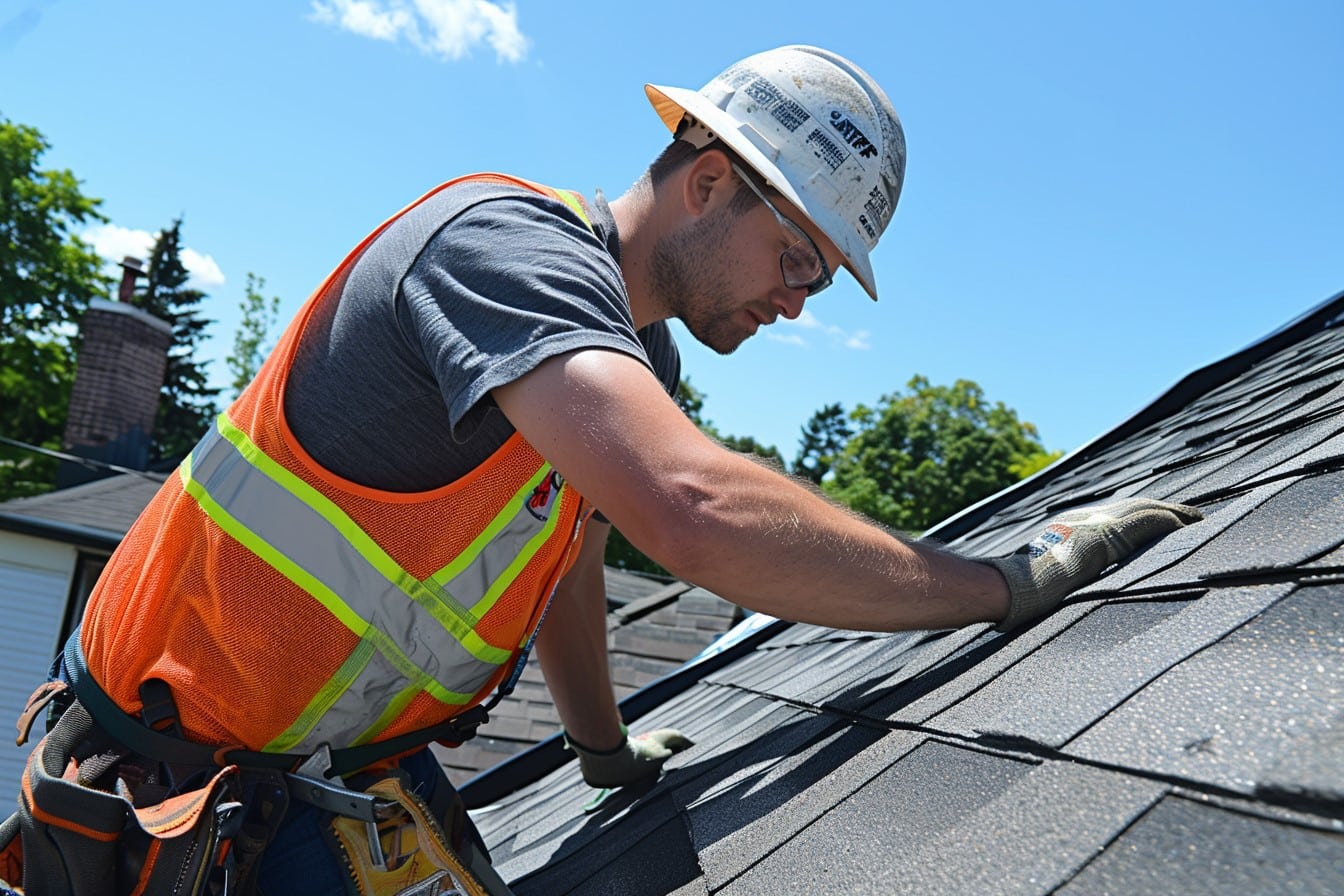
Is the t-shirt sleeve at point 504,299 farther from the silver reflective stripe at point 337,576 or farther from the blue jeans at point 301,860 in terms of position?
the blue jeans at point 301,860

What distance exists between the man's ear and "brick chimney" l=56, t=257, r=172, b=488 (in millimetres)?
18677

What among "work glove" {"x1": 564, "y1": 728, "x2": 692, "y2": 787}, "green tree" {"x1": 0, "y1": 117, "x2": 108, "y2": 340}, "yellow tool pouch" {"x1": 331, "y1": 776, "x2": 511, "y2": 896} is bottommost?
"work glove" {"x1": 564, "y1": 728, "x2": 692, "y2": 787}

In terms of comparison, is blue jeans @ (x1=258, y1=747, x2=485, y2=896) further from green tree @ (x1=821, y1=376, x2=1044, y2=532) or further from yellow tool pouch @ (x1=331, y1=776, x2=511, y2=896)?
green tree @ (x1=821, y1=376, x2=1044, y2=532)

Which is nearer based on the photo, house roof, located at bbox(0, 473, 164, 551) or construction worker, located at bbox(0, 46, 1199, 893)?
construction worker, located at bbox(0, 46, 1199, 893)

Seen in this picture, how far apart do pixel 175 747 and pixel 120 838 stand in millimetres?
160

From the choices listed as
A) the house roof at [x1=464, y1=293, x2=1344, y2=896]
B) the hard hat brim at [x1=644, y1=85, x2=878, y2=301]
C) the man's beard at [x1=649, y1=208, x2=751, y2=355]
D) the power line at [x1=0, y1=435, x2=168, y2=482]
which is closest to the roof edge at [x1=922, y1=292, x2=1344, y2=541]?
the house roof at [x1=464, y1=293, x2=1344, y2=896]

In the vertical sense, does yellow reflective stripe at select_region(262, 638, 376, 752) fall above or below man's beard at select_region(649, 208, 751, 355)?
below

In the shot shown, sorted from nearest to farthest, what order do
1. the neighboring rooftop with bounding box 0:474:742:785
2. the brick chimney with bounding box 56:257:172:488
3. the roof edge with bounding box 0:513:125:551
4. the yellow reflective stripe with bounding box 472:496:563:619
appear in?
1. the yellow reflective stripe with bounding box 472:496:563:619
2. the neighboring rooftop with bounding box 0:474:742:785
3. the roof edge with bounding box 0:513:125:551
4. the brick chimney with bounding box 56:257:172:488

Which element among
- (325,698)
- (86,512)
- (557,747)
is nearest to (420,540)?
(325,698)

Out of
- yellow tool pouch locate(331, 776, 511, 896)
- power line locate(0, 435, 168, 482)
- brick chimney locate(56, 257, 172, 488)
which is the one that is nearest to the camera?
yellow tool pouch locate(331, 776, 511, 896)

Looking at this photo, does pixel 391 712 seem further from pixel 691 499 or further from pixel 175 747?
pixel 691 499

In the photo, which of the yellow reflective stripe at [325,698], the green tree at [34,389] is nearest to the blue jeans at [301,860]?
the yellow reflective stripe at [325,698]

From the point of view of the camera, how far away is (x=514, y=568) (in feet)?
6.04

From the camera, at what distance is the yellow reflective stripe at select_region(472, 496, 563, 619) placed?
6.00ft
